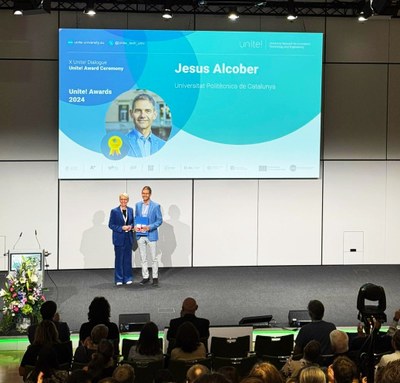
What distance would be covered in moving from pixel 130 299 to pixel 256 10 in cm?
506

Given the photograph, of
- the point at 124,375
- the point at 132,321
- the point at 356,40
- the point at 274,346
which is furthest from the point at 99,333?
the point at 356,40

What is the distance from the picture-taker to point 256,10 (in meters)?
11.4

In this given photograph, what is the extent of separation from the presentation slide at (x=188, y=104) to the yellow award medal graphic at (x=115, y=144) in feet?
0.05

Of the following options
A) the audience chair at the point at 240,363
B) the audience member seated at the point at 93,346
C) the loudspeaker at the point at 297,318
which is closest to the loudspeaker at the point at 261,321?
the loudspeaker at the point at 297,318

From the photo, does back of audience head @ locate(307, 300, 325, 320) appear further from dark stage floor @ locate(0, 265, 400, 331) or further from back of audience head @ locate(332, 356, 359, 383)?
dark stage floor @ locate(0, 265, 400, 331)

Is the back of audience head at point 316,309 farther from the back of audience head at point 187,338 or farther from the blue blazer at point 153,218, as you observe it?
the blue blazer at point 153,218

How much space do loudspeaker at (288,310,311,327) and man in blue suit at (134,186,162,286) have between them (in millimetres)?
2466

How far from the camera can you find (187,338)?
562 cm

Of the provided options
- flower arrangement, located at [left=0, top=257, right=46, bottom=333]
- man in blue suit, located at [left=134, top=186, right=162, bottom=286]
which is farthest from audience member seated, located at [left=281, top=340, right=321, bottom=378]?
man in blue suit, located at [left=134, top=186, right=162, bottom=286]

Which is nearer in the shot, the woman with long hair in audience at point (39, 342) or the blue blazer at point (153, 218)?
the woman with long hair in audience at point (39, 342)

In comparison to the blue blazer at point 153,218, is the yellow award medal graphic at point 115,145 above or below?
above

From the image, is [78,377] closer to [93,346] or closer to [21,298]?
[93,346]

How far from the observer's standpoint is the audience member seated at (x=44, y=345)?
17.9 feet

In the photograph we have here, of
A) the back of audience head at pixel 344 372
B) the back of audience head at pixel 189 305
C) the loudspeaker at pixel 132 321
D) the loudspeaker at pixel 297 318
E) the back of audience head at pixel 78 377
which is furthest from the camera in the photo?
the loudspeaker at pixel 297 318
